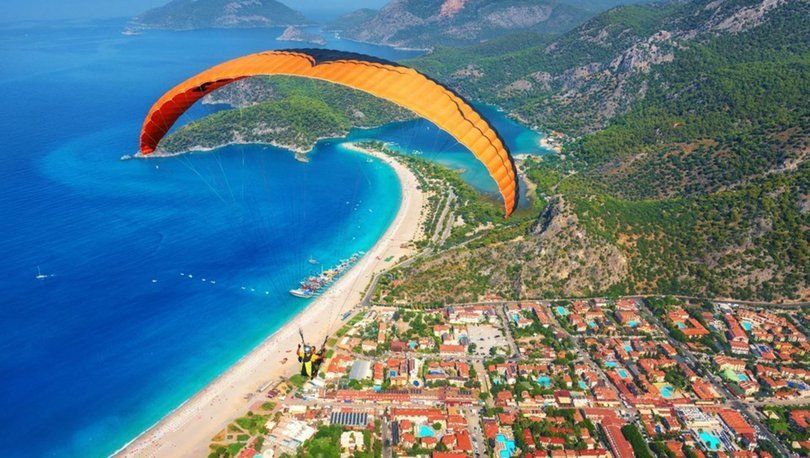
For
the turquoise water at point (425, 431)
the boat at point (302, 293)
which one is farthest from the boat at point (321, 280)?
the turquoise water at point (425, 431)

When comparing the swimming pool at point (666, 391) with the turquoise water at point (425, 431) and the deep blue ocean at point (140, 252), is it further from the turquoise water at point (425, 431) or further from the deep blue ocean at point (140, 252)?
the deep blue ocean at point (140, 252)

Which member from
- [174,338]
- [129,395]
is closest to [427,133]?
[174,338]

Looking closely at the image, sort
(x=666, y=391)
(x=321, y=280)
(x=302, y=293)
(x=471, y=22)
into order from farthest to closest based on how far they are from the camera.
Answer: (x=471, y=22) < (x=321, y=280) < (x=302, y=293) < (x=666, y=391)

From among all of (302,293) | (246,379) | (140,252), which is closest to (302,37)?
(140,252)

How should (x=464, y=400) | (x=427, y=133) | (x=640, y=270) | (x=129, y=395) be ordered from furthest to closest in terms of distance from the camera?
1. (x=427, y=133)
2. (x=640, y=270)
3. (x=129, y=395)
4. (x=464, y=400)

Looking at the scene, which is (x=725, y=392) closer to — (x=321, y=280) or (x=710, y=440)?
(x=710, y=440)

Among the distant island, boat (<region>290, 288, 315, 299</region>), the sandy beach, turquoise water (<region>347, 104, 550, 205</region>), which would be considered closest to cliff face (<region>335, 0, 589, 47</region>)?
the distant island

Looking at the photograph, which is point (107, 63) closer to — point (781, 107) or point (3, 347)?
point (3, 347)
